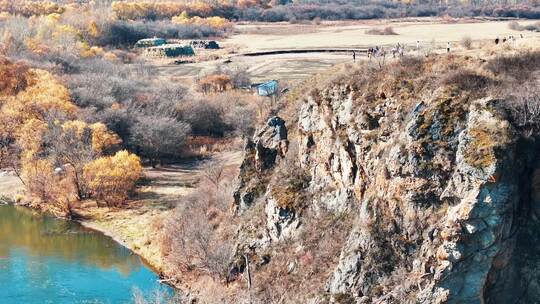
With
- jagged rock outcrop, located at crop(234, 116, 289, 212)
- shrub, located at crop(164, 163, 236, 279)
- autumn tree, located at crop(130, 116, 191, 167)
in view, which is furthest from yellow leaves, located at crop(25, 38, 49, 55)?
jagged rock outcrop, located at crop(234, 116, 289, 212)

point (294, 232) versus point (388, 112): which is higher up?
point (388, 112)

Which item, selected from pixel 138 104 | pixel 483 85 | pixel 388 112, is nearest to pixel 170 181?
pixel 138 104

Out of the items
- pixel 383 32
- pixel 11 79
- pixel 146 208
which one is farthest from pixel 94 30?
pixel 146 208

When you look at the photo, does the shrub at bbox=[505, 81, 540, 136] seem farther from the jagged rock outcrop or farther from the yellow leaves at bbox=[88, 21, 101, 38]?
the yellow leaves at bbox=[88, 21, 101, 38]

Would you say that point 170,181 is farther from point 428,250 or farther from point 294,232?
point 428,250

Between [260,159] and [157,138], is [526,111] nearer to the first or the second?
[260,159]

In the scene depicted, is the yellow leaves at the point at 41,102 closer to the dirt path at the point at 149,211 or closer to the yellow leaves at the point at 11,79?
the yellow leaves at the point at 11,79

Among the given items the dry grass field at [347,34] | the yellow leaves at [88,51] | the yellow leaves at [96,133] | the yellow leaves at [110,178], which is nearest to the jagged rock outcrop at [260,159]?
the yellow leaves at [110,178]
